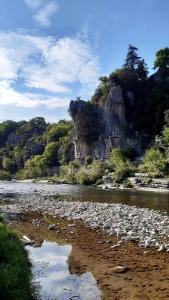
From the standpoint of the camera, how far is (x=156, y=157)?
78062 millimetres

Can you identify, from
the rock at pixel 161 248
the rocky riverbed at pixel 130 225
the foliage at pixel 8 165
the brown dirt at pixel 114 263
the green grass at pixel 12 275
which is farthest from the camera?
the foliage at pixel 8 165

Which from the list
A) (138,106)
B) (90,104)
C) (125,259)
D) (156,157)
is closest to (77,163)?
(90,104)

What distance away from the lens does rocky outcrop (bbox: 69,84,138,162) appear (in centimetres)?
11406

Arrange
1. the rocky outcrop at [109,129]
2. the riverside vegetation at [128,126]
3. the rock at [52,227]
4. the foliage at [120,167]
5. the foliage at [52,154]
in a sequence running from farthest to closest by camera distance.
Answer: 1. the foliage at [52,154]
2. the rocky outcrop at [109,129]
3. the riverside vegetation at [128,126]
4. the foliage at [120,167]
5. the rock at [52,227]

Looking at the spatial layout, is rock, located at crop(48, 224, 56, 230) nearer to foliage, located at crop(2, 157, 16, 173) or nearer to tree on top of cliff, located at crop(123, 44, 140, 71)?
tree on top of cliff, located at crop(123, 44, 140, 71)

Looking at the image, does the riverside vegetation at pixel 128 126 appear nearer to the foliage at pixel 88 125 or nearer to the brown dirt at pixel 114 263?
the foliage at pixel 88 125

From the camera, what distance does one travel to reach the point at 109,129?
118 m

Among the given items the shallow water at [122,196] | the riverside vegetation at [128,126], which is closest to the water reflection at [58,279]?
the shallow water at [122,196]

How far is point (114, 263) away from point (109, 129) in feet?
344

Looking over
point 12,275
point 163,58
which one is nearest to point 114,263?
point 12,275

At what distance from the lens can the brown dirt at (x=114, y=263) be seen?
38.0ft

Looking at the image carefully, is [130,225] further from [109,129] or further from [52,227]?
[109,129]

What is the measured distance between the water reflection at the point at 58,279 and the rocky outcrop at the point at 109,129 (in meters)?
94.6

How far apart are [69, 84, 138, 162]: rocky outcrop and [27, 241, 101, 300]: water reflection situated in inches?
3724
